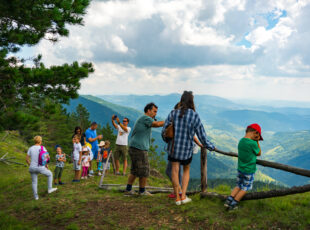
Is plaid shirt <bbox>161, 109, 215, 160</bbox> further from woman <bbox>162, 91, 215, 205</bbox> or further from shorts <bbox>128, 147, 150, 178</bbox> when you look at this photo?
shorts <bbox>128, 147, 150, 178</bbox>

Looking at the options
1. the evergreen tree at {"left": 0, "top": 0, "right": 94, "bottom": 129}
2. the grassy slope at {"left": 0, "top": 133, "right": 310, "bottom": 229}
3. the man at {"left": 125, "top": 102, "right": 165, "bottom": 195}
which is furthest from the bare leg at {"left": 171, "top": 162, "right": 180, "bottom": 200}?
the evergreen tree at {"left": 0, "top": 0, "right": 94, "bottom": 129}

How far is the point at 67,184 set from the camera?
1009cm

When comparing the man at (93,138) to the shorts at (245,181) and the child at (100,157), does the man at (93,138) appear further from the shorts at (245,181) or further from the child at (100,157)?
the shorts at (245,181)

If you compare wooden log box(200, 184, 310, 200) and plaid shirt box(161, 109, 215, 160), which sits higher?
plaid shirt box(161, 109, 215, 160)

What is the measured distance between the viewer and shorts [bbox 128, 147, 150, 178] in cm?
652

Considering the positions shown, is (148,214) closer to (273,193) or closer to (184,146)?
(184,146)

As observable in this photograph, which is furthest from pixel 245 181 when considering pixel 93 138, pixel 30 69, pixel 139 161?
pixel 93 138

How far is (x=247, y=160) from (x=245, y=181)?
1.76 ft

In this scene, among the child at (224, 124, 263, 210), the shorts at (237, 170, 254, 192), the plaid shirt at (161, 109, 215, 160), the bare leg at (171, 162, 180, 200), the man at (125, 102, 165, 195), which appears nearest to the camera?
the child at (224, 124, 263, 210)

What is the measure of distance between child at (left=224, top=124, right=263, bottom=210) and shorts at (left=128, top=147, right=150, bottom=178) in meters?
2.48

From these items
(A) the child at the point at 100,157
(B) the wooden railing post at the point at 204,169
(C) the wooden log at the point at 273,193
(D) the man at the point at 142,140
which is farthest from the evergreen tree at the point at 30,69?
(A) the child at the point at 100,157

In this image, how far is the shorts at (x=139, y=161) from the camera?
6.52 metres

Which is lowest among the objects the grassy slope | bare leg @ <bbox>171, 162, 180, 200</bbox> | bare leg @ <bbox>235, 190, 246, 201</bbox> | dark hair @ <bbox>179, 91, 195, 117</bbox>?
the grassy slope

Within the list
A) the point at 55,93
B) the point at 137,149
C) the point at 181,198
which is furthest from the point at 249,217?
the point at 55,93
